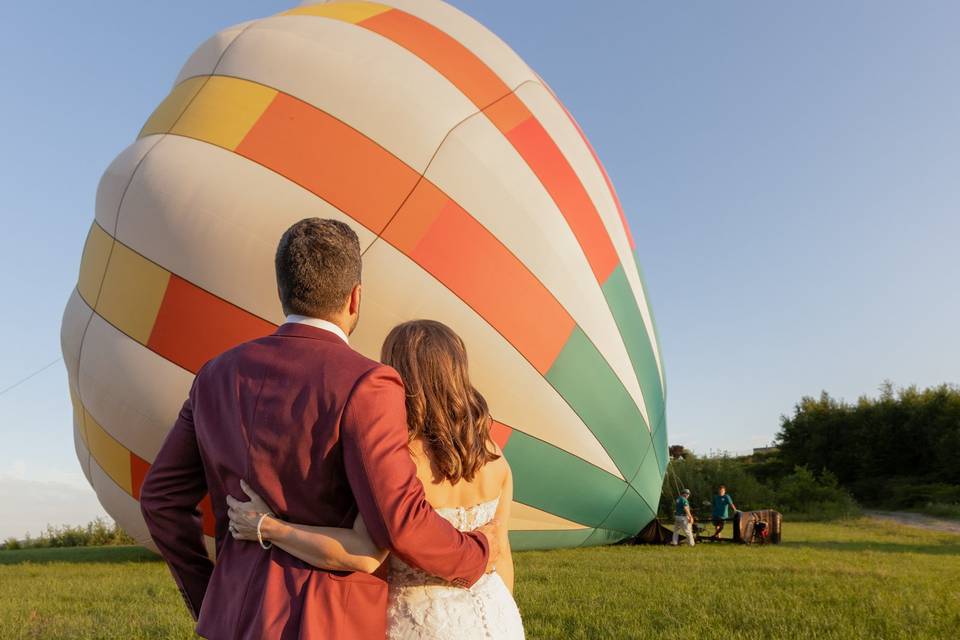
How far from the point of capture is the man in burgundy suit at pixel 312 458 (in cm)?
150

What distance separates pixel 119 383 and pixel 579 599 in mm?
3598

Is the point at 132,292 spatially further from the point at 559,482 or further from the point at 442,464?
the point at 442,464

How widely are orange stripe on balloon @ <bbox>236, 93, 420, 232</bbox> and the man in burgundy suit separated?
356 centimetres

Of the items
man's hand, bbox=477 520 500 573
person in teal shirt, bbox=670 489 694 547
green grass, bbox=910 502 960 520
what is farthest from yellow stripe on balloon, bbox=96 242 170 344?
green grass, bbox=910 502 960 520

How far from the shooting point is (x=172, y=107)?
6.07 m

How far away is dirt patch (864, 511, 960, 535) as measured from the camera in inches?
656

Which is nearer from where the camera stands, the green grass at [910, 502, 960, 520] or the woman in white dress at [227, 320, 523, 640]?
the woman in white dress at [227, 320, 523, 640]

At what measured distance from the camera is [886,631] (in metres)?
→ 4.21

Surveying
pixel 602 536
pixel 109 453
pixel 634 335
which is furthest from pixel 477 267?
pixel 602 536

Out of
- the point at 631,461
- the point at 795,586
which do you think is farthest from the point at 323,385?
the point at 631,461

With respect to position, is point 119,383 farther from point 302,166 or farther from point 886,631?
point 886,631

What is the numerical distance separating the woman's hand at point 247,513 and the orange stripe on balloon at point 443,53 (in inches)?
191

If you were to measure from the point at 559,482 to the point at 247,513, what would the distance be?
4747mm

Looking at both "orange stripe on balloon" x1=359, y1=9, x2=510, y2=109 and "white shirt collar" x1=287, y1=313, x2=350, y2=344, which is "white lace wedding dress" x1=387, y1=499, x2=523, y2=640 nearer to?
"white shirt collar" x1=287, y1=313, x2=350, y2=344
